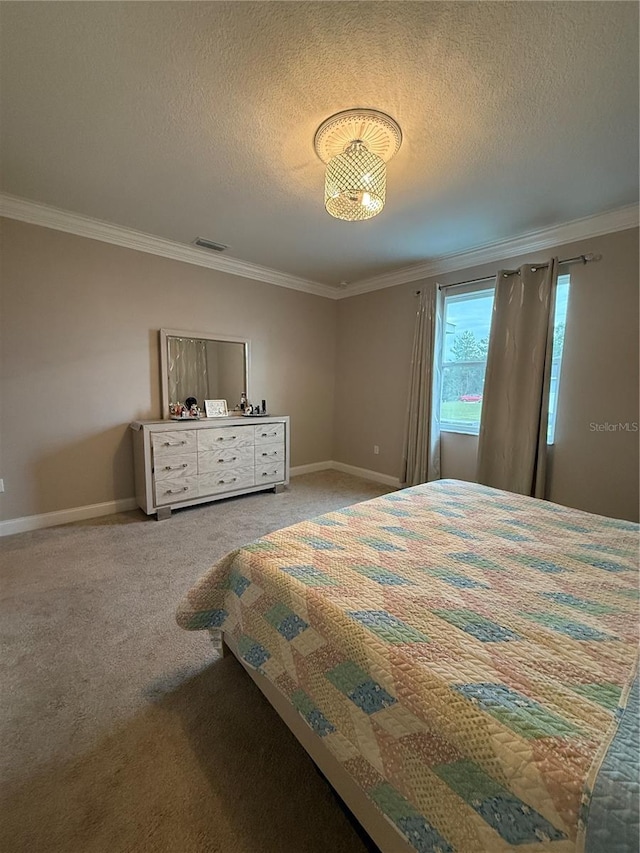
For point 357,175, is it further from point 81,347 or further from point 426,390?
point 81,347

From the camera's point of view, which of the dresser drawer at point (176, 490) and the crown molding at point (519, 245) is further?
the dresser drawer at point (176, 490)

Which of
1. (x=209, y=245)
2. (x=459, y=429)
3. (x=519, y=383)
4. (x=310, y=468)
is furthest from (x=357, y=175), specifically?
(x=310, y=468)

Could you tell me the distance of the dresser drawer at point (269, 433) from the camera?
3.61 metres

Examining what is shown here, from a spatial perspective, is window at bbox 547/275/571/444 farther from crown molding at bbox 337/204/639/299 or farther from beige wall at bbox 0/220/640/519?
crown molding at bbox 337/204/639/299

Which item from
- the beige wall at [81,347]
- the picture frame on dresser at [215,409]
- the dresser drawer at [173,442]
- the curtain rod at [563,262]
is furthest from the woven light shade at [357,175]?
the picture frame on dresser at [215,409]

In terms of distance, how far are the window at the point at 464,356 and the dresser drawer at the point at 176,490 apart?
2651mm

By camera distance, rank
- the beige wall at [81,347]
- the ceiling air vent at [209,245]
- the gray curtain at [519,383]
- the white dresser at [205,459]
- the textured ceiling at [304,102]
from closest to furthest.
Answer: the textured ceiling at [304,102] < the beige wall at [81,347] < the gray curtain at [519,383] < the white dresser at [205,459] < the ceiling air vent at [209,245]

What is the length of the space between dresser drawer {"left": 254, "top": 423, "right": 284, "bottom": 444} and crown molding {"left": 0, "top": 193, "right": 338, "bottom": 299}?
1.71 m

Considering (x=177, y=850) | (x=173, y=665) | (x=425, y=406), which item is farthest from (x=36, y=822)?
(x=425, y=406)

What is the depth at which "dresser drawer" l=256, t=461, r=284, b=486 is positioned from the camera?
3.66 metres

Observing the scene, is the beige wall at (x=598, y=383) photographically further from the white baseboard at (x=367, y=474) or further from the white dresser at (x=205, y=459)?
the white dresser at (x=205, y=459)

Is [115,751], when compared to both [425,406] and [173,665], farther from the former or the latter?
[425,406]

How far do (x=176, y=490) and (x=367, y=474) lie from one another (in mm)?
2395

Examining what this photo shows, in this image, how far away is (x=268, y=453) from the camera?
3707mm
